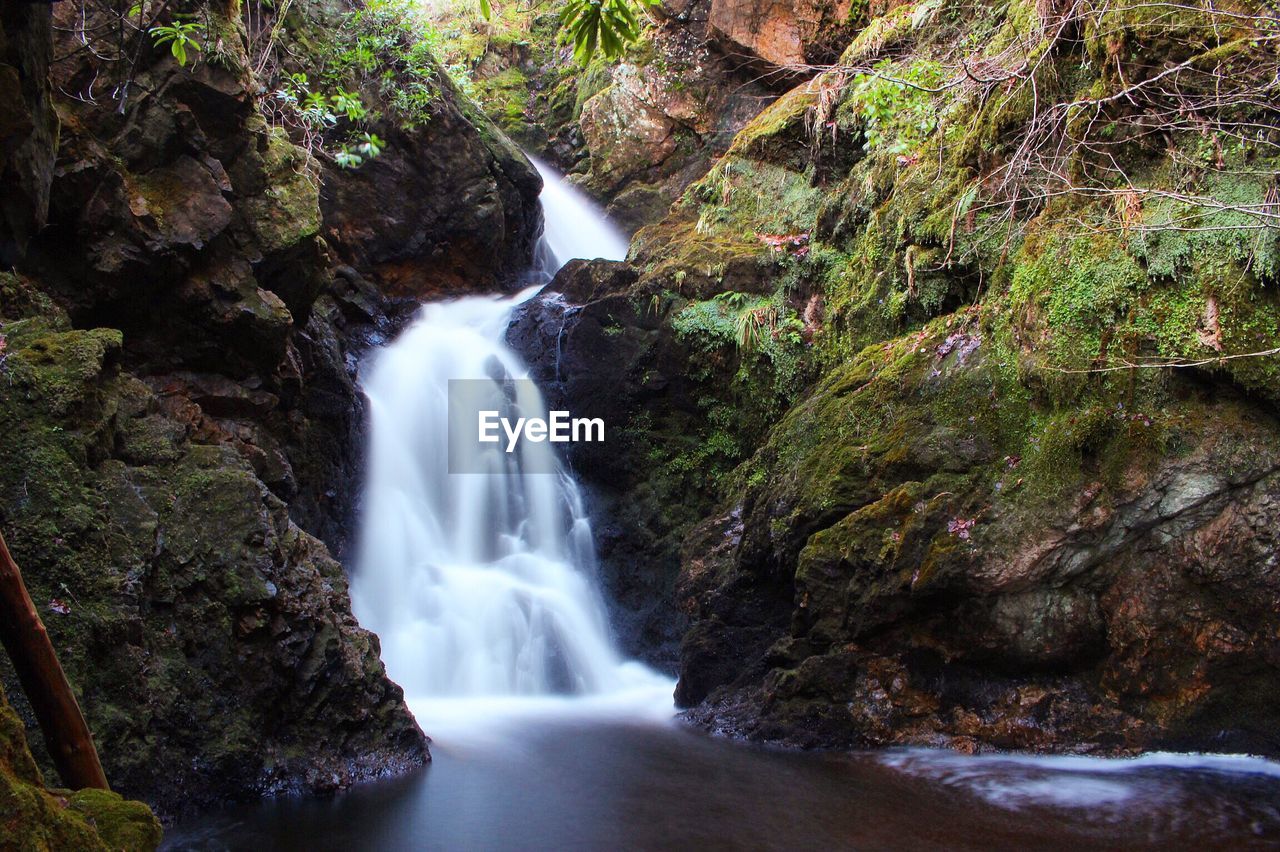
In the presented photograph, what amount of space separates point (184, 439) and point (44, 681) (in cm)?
Result: 398

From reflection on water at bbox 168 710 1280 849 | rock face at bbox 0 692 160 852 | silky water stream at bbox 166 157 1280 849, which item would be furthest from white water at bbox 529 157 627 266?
rock face at bbox 0 692 160 852

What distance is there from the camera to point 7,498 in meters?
5.12

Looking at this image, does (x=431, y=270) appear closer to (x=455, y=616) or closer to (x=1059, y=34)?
(x=455, y=616)

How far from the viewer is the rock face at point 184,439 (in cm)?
521

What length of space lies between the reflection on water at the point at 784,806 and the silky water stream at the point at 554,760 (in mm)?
19

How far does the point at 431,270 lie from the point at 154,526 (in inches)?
388

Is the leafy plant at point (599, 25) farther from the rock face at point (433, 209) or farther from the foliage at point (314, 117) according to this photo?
the rock face at point (433, 209)

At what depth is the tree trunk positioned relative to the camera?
10.4 feet

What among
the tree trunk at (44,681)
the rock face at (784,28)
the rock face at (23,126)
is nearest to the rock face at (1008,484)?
the rock face at (784,28)

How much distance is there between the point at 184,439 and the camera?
688cm

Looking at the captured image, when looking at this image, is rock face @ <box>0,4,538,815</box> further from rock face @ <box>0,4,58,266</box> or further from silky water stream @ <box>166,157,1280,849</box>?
silky water stream @ <box>166,157,1280,849</box>

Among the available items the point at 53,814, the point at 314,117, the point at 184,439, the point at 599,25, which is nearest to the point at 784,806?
the point at 53,814

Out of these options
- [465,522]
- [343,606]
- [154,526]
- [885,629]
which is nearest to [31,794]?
[154,526]

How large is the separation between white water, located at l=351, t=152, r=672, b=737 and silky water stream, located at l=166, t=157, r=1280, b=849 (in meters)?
0.02
